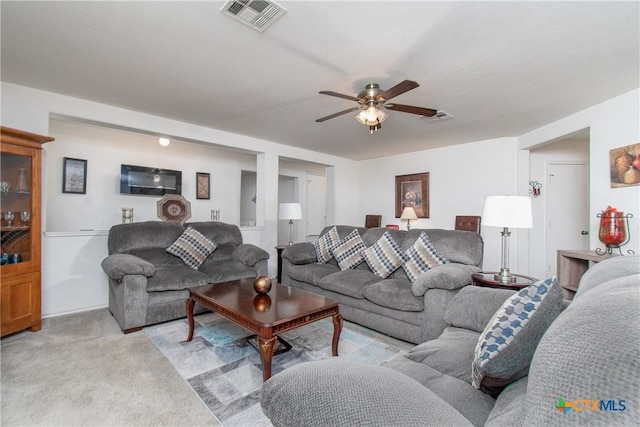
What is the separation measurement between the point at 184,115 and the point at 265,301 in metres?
2.65

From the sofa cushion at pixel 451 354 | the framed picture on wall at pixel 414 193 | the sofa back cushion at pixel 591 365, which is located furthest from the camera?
the framed picture on wall at pixel 414 193

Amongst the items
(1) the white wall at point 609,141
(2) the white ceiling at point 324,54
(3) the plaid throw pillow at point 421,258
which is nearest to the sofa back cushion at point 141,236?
(2) the white ceiling at point 324,54

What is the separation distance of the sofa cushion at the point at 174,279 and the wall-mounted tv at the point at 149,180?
7.78 ft

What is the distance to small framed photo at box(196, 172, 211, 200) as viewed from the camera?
5.55 metres

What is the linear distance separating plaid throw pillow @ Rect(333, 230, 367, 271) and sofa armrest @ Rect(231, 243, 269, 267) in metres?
0.90

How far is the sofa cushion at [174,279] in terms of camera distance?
2.74 meters

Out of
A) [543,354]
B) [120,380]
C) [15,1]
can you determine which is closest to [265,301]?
[120,380]

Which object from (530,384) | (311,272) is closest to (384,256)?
(311,272)

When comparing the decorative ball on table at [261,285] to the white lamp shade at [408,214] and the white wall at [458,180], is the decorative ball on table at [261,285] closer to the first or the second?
the white lamp shade at [408,214]

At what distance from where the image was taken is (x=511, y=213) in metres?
2.21

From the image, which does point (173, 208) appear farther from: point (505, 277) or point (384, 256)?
point (505, 277)

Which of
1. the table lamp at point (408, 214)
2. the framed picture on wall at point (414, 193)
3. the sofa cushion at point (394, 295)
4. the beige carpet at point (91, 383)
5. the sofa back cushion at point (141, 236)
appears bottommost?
the beige carpet at point (91, 383)

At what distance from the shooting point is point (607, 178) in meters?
3.01

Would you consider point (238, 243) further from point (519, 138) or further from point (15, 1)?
point (519, 138)
